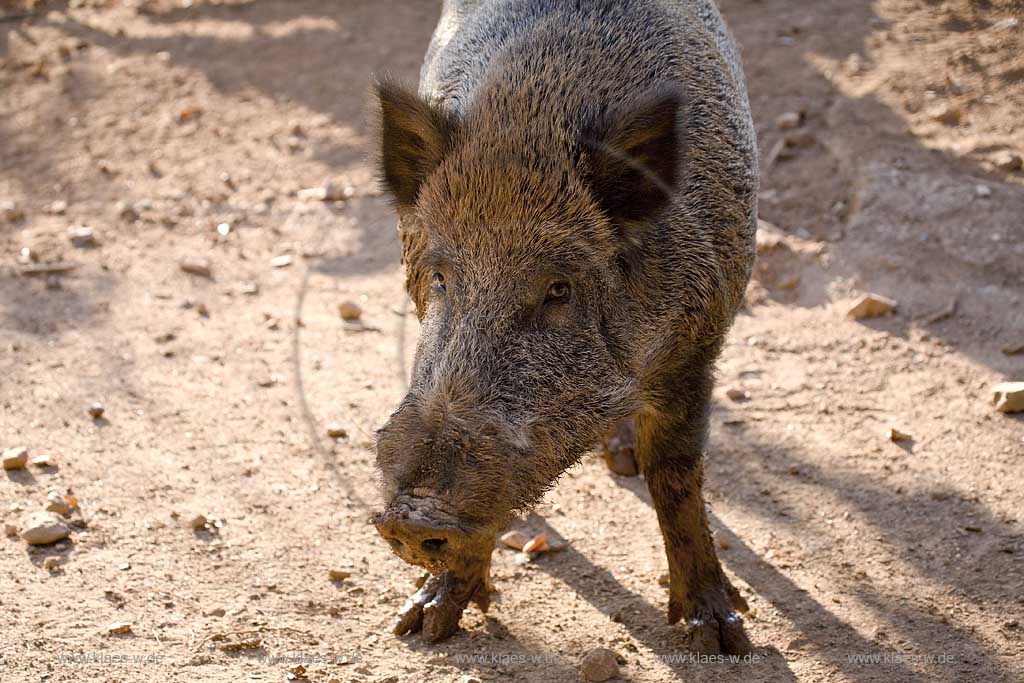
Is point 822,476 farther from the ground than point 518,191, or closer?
closer

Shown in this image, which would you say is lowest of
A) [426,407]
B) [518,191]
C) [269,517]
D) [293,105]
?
[269,517]

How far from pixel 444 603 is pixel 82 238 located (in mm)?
4439

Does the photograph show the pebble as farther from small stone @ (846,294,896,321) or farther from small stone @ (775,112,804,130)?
small stone @ (775,112,804,130)

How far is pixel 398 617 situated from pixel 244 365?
7.39ft

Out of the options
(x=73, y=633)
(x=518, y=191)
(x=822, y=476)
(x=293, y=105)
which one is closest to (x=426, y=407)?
(x=518, y=191)

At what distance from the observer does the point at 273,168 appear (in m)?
8.05

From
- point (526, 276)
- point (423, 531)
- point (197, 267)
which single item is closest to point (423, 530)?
point (423, 531)

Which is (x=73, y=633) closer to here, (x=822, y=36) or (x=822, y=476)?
(x=822, y=476)

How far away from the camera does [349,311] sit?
625 cm

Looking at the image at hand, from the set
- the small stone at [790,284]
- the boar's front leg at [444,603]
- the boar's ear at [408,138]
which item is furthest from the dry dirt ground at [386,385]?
the boar's ear at [408,138]

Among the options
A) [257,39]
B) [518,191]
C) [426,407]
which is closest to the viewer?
[426,407]

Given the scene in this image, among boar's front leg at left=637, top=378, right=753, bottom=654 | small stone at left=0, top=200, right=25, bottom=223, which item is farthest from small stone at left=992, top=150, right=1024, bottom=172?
small stone at left=0, top=200, right=25, bottom=223

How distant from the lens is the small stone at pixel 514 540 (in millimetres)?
4533

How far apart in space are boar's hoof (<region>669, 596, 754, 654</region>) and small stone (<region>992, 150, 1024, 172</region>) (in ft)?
13.8
